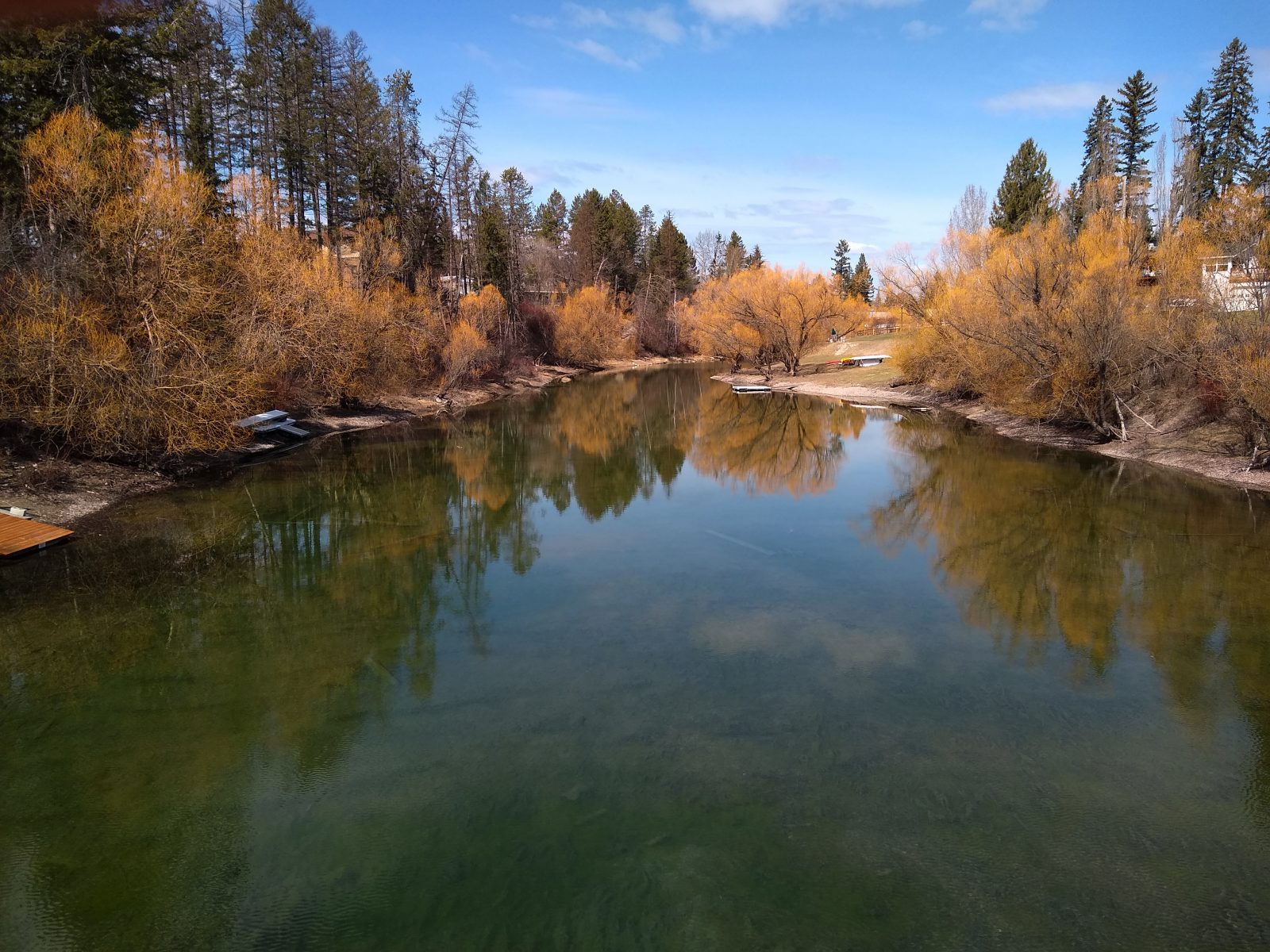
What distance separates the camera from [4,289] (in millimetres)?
15586

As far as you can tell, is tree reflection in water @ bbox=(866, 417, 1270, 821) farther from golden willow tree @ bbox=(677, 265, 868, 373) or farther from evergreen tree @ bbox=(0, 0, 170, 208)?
golden willow tree @ bbox=(677, 265, 868, 373)

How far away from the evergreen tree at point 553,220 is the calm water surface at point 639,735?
70.2 m

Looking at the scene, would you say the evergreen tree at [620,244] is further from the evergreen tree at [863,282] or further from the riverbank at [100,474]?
the riverbank at [100,474]

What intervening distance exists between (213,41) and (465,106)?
1192cm

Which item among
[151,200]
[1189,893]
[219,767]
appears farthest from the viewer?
[151,200]

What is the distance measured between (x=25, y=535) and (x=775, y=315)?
43.1 metres

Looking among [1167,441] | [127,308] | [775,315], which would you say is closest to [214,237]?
[127,308]

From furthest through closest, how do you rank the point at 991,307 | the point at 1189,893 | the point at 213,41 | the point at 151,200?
the point at 213,41, the point at 991,307, the point at 151,200, the point at 1189,893

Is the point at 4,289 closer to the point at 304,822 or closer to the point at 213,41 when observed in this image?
the point at 304,822

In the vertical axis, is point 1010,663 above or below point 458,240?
below

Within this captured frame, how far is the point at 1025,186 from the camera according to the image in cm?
4762

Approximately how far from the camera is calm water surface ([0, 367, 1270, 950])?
17.8 feet

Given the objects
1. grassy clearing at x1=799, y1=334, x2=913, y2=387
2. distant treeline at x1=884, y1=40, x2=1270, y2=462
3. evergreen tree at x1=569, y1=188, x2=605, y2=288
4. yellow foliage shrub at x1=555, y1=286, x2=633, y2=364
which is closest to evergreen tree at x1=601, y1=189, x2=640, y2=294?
evergreen tree at x1=569, y1=188, x2=605, y2=288

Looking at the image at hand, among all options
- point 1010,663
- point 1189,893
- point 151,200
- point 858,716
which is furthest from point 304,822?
point 151,200
